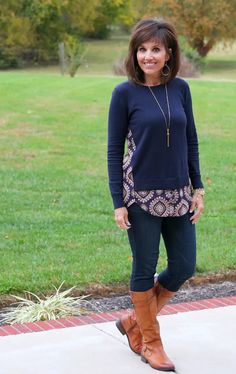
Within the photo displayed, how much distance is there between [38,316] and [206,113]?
451 inches

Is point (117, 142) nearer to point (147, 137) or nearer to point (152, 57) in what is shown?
point (147, 137)

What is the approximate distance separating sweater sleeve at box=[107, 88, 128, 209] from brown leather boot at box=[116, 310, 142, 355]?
74 centimetres

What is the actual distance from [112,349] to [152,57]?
1751 millimetres

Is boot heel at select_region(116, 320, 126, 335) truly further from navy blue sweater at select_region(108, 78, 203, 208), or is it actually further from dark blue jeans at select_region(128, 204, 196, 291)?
navy blue sweater at select_region(108, 78, 203, 208)

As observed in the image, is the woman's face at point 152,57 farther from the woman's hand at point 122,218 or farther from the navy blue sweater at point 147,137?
the woman's hand at point 122,218

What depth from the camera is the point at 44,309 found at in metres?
5.58

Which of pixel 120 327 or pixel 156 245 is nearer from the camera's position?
pixel 156 245

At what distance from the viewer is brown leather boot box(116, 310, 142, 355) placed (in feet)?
15.2

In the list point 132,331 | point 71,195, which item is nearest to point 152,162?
point 132,331

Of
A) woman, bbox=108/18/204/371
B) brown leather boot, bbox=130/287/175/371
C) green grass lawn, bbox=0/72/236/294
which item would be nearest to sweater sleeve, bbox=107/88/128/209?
woman, bbox=108/18/204/371

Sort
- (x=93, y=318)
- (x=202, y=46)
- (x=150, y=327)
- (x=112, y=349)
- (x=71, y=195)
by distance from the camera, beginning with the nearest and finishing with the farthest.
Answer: (x=150, y=327) → (x=112, y=349) → (x=93, y=318) → (x=71, y=195) → (x=202, y=46)

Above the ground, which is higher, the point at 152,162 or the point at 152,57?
the point at 152,57

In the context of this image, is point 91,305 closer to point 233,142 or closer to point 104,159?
point 104,159

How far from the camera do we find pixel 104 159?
11.8 m
